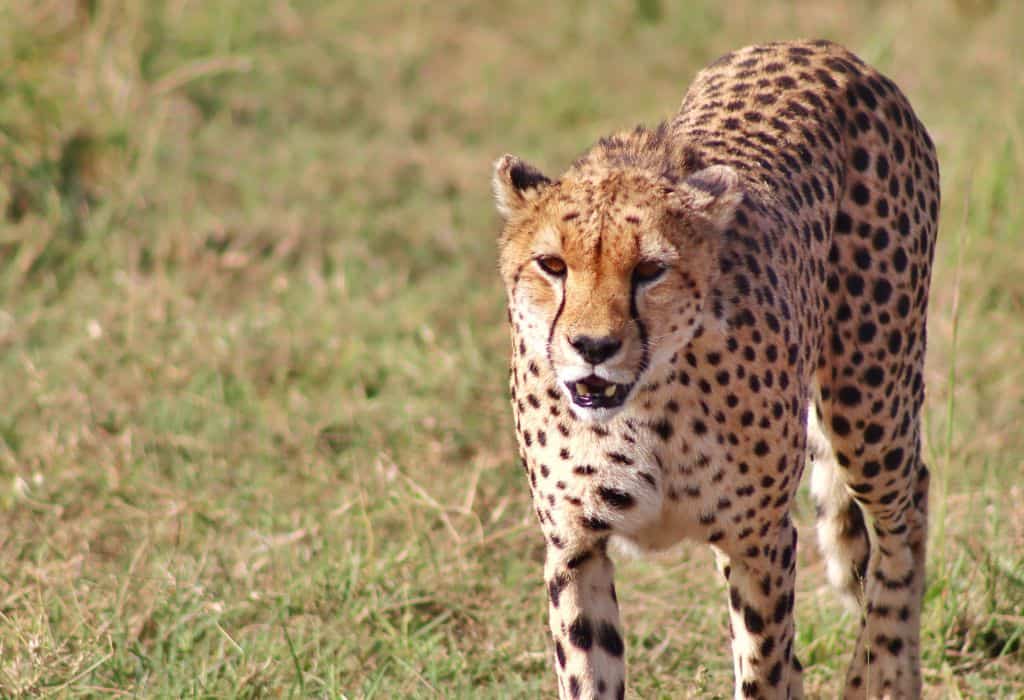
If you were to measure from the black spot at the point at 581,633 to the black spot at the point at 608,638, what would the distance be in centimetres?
2

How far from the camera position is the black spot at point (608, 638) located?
319 cm

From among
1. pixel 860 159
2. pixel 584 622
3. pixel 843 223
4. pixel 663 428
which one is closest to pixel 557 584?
pixel 584 622

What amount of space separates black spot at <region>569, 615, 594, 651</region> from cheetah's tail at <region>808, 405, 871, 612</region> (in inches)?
35.7

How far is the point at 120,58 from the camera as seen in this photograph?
256 inches

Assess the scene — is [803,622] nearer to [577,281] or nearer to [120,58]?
[577,281]

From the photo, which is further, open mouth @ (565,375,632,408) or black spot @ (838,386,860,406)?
black spot @ (838,386,860,406)

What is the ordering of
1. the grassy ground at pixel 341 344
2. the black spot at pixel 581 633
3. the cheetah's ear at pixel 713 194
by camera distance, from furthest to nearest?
the grassy ground at pixel 341 344, the black spot at pixel 581 633, the cheetah's ear at pixel 713 194

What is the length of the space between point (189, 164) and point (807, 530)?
3.24 meters

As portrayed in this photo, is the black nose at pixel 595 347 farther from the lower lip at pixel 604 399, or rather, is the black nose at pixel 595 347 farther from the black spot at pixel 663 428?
the black spot at pixel 663 428

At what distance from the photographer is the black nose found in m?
2.68

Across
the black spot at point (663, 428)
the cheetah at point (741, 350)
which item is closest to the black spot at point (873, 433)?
the cheetah at point (741, 350)

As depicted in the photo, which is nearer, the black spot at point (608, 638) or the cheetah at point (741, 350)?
the cheetah at point (741, 350)

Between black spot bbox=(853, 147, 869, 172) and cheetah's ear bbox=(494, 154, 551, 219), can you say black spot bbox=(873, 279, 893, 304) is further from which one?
cheetah's ear bbox=(494, 154, 551, 219)

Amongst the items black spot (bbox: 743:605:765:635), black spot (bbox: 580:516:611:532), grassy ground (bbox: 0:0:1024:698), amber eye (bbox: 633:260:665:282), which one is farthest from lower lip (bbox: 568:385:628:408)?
grassy ground (bbox: 0:0:1024:698)
